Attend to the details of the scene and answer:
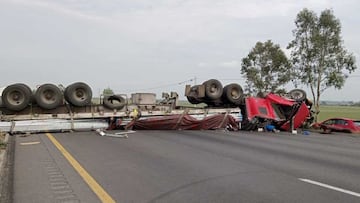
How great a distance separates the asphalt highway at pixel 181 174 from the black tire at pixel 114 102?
7108mm

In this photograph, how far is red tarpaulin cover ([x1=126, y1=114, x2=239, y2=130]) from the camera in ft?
64.8

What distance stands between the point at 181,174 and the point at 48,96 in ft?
40.7

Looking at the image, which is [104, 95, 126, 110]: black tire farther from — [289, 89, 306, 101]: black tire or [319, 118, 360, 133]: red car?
[319, 118, 360, 133]: red car

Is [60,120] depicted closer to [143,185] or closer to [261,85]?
[143,185]

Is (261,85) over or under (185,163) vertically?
over

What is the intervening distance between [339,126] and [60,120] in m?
16.0

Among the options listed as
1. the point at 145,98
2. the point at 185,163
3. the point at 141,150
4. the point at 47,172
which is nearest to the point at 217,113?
the point at 145,98

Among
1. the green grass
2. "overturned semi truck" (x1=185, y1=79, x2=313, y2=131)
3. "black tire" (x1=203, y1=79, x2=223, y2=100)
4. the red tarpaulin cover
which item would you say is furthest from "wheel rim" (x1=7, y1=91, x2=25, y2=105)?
the green grass

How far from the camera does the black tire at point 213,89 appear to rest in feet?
73.9

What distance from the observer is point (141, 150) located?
11.9 m

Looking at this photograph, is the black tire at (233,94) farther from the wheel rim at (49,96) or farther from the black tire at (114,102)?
the wheel rim at (49,96)

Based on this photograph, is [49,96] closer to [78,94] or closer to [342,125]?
[78,94]

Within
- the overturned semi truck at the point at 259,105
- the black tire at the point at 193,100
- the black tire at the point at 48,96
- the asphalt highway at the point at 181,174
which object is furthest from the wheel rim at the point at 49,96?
the black tire at the point at 193,100

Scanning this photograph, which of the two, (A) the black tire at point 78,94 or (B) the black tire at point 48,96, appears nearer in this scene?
(B) the black tire at point 48,96
